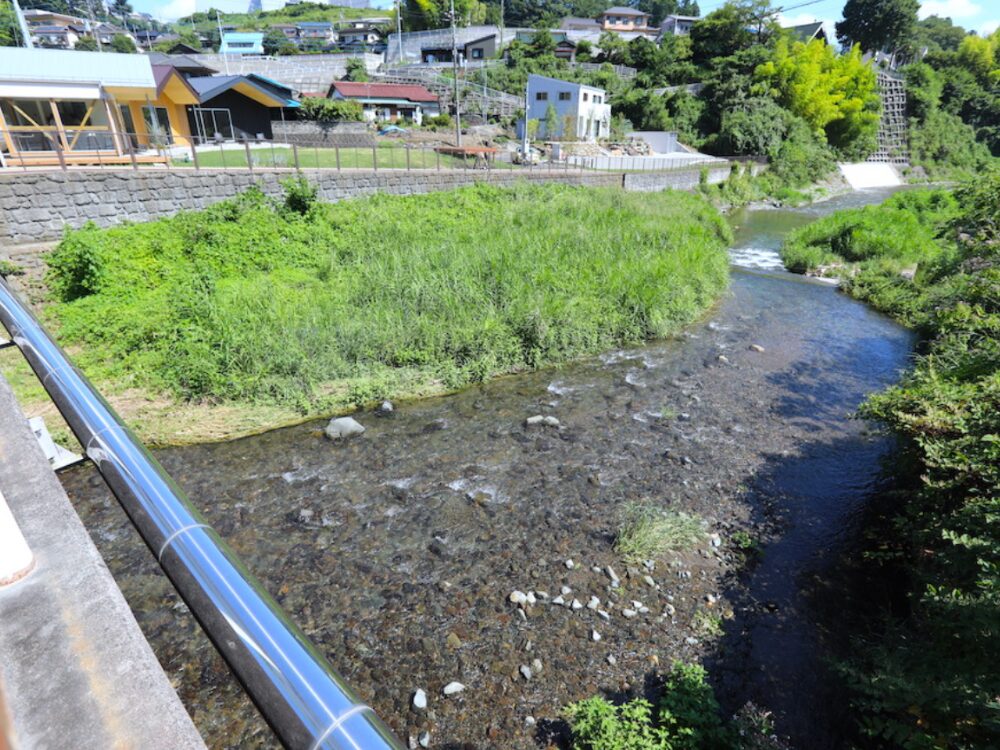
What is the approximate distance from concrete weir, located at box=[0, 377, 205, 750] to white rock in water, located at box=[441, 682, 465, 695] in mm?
3538

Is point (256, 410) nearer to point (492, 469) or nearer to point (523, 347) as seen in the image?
point (492, 469)

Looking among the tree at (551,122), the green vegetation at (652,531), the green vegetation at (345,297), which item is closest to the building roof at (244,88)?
the green vegetation at (345,297)

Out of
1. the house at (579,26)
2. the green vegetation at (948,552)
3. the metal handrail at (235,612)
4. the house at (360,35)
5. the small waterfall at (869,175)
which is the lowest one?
the small waterfall at (869,175)

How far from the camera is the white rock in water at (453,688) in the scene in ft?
14.7

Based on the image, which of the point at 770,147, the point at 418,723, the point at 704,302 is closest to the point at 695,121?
the point at 770,147

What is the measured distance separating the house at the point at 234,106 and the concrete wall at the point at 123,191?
11418 mm

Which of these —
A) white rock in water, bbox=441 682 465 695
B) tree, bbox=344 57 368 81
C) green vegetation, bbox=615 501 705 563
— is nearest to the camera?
white rock in water, bbox=441 682 465 695

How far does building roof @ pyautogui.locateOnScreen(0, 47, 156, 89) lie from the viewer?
Result: 16125mm

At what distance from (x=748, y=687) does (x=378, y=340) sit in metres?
7.72

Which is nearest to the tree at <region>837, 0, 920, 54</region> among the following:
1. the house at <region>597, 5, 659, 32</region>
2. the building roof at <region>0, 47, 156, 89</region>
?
the house at <region>597, 5, 659, 32</region>

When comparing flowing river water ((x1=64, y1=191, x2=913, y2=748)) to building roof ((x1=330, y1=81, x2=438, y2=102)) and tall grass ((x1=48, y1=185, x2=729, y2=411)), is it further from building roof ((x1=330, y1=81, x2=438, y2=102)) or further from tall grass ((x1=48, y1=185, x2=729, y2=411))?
building roof ((x1=330, y1=81, x2=438, y2=102))

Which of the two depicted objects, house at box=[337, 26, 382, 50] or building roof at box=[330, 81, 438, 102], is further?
house at box=[337, 26, 382, 50]

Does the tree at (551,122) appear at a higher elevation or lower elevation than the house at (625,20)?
lower

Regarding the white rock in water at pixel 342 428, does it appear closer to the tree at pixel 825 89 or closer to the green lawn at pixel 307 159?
the green lawn at pixel 307 159
